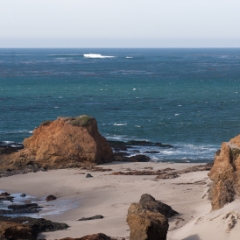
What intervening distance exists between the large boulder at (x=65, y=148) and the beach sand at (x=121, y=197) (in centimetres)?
105

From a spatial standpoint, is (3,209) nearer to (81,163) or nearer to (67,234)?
(67,234)

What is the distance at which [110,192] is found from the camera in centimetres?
2650

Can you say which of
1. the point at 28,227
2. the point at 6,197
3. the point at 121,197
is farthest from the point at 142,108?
the point at 28,227

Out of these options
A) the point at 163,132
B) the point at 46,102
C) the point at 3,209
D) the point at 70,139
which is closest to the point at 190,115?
the point at 163,132

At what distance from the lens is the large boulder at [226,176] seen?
19.7 meters

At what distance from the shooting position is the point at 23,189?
2816cm

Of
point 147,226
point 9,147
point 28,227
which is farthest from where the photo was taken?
point 9,147

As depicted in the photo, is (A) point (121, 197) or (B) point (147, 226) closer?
(B) point (147, 226)

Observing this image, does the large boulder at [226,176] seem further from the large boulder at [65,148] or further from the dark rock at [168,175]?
the large boulder at [65,148]

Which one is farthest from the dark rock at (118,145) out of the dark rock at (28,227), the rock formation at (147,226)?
the rock formation at (147,226)

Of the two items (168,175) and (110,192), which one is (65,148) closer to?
(168,175)

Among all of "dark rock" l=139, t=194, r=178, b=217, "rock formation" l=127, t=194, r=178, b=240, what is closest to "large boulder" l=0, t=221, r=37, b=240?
"rock formation" l=127, t=194, r=178, b=240

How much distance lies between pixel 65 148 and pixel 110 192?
7572 millimetres

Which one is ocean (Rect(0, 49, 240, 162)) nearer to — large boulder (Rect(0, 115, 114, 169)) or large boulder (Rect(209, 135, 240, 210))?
large boulder (Rect(0, 115, 114, 169))
